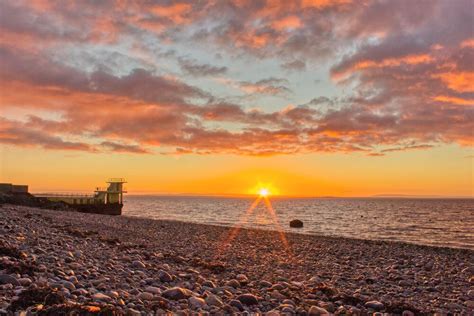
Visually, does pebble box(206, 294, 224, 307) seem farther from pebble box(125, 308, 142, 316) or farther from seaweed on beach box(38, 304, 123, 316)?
seaweed on beach box(38, 304, 123, 316)

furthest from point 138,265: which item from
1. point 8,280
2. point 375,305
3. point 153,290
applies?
point 375,305

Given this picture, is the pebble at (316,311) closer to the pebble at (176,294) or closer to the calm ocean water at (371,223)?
the pebble at (176,294)

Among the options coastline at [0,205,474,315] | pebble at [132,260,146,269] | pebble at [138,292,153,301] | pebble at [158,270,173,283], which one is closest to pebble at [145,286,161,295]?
coastline at [0,205,474,315]

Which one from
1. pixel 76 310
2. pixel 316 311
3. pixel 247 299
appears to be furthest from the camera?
pixel 247 299

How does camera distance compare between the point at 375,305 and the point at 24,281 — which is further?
the point at 375,305

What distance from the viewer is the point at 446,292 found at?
39.3 feet

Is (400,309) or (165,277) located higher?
(165,277)

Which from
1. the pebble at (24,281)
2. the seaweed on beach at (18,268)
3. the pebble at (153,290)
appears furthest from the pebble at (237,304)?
the seaweed on beach at (18,268)

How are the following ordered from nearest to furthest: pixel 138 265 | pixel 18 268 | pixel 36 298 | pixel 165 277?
pixel 36 298, pixel 18 268, pixel 165 277, pixel 138 265

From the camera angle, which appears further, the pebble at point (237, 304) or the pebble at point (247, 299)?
the pebble at point (247, 299)

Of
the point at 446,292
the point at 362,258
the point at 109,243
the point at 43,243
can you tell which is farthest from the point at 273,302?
the point at 362,258

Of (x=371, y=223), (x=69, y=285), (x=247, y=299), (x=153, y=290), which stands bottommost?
(x=371, y=223)

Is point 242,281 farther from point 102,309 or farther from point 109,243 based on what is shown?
point 109,243

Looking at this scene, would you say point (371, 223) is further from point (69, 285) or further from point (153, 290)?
point (69, 285)
